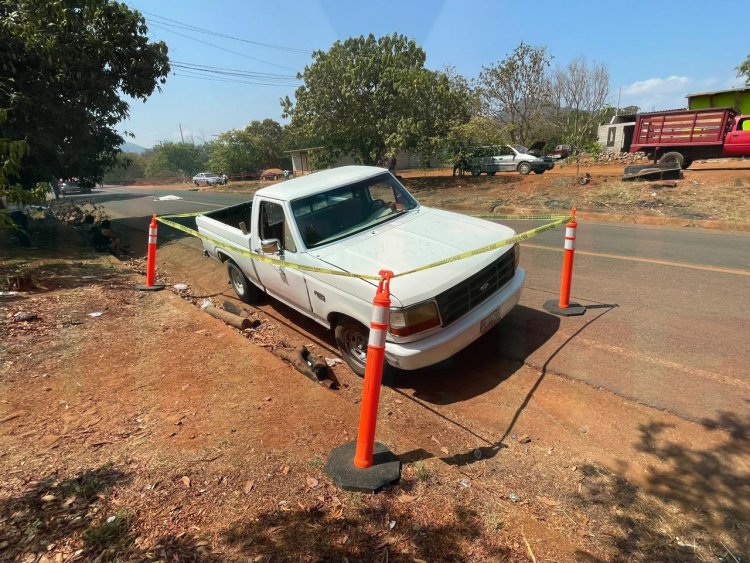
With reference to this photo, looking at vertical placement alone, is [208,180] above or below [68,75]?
below

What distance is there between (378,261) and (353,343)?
897 millimetres

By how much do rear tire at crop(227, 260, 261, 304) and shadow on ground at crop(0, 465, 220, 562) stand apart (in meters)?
4.12

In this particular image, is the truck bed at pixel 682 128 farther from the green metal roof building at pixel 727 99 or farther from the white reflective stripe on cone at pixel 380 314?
the white reflective stripe on cone at pixel 380 314

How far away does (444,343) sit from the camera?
3.85 meters

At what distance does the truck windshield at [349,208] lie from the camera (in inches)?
192

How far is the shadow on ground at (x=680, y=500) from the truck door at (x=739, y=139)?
60.0 ft

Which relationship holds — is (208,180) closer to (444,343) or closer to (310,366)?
A: (310,366)

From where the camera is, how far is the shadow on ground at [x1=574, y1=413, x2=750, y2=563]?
7.79ft

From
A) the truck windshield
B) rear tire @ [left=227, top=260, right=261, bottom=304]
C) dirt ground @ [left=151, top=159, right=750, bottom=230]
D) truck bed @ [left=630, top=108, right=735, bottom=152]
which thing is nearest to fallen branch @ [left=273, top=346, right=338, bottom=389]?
the truck windshield

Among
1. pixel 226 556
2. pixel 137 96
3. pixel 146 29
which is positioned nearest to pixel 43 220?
pixel 137 96

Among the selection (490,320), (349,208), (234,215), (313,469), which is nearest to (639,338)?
(490,320)

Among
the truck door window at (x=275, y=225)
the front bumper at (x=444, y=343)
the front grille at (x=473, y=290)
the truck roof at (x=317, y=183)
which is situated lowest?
the front bumper at (x=444, y=343)

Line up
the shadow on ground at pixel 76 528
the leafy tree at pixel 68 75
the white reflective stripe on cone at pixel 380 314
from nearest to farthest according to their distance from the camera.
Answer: the shadow on ground at pixel 76 528
the white reflective stripe on cone at pixel 380 314
the leafy tree at pixel 68 75

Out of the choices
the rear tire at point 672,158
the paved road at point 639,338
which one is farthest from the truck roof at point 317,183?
the rear tire at point 672,158
